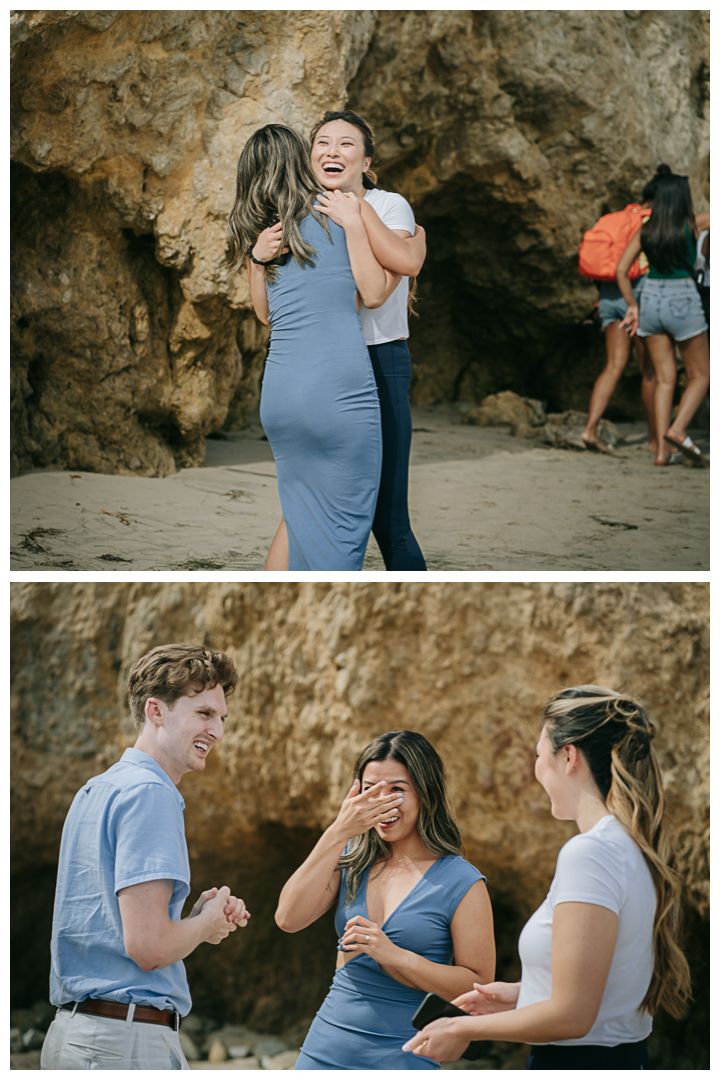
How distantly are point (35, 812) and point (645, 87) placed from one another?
7.27m

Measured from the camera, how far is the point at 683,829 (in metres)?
3.77

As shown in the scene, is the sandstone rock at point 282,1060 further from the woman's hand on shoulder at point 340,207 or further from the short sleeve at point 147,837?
the woman's hand on shoulder at point 340,207

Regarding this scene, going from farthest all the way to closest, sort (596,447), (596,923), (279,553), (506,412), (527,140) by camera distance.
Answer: (506,412), (527,140), (596,447), (279,553), (596,923)

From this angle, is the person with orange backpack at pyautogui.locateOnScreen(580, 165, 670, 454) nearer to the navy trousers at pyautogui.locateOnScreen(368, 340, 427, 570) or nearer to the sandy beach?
the sandy beach

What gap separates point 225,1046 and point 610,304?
5397 mm

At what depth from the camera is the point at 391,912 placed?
2254 mm

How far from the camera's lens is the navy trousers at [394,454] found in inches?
116

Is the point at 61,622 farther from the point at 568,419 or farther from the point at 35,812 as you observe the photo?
the point at 568,419

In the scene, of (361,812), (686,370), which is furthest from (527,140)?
(361,812)

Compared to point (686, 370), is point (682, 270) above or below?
above

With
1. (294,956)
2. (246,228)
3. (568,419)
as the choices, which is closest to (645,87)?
(568,419)

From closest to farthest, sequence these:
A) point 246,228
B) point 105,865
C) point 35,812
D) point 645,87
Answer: point 105,865 < point 246,228 < point 35,812 < point 645,87

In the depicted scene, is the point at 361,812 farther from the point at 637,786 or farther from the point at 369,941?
the point at 637,786

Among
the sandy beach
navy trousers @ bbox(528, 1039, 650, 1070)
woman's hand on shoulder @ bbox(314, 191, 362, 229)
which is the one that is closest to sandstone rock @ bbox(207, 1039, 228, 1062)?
the sandy beach
